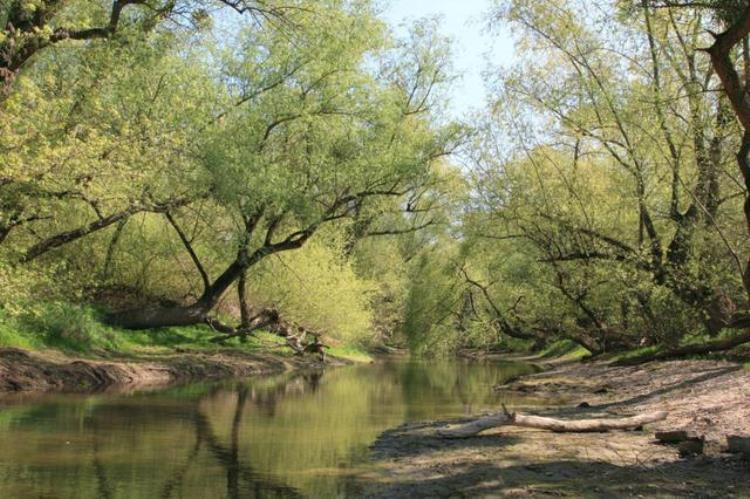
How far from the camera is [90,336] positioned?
24844 mm

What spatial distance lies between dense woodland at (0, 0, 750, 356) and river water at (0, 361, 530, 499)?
4.69m

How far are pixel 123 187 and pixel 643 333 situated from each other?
18865 millimetres

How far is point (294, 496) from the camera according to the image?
340 inches

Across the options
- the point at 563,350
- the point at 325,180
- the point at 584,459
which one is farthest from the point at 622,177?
the point at 563,350

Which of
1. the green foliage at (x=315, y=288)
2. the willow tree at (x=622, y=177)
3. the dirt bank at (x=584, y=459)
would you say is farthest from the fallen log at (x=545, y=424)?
the green foliage at (x=315, y=288)

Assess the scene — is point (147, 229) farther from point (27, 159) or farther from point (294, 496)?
point (294, 496)

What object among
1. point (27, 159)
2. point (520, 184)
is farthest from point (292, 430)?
point (520, 184)

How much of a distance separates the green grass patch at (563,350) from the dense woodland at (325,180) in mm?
3946

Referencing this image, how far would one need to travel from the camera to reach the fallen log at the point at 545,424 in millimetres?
11508

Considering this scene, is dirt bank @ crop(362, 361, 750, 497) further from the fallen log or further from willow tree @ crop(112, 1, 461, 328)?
willow tree @ crop(112, 1, 461, 328)

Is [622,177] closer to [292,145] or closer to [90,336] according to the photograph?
[292,145]

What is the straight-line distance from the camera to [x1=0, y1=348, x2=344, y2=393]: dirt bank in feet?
63.1

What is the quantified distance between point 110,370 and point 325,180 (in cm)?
1012

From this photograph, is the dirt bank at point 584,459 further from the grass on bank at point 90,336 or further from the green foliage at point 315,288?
the green foliage at point 315,288
